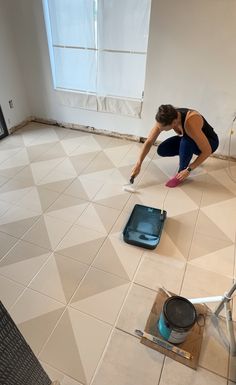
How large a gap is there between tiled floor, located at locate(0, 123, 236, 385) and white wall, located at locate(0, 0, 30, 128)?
0.61 metres

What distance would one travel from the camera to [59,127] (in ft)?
10.0

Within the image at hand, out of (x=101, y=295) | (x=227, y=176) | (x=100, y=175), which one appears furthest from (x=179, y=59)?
(x=101, y=295)

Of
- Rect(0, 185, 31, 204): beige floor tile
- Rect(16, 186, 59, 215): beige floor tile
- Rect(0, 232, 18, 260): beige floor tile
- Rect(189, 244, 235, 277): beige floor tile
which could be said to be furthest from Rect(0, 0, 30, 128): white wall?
Rect(189, 244, 235, 277): beige floor tile

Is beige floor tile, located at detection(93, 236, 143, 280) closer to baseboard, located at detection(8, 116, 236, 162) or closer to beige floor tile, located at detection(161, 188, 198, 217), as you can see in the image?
beige floor tile, located at detection(161, 188, 198, 217)

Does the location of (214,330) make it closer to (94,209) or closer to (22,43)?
(94,209)

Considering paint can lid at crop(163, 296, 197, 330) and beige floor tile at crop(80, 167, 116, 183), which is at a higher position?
paint can lid at crop(163, 296, 197, 330)

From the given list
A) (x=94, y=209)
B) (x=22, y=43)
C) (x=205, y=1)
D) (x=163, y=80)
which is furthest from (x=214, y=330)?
(x=22, y=43)

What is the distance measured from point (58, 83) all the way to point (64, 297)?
234 centimetres

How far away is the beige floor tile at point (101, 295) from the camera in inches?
49.6

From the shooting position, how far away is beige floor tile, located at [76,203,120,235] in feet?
5.67

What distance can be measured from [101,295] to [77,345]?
0.86 ft

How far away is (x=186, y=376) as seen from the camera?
41.3 inches

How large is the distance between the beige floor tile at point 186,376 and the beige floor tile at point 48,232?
0.91 m

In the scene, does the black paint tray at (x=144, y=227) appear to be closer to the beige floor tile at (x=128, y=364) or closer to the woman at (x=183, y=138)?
the woman at (x=183, y=138)
